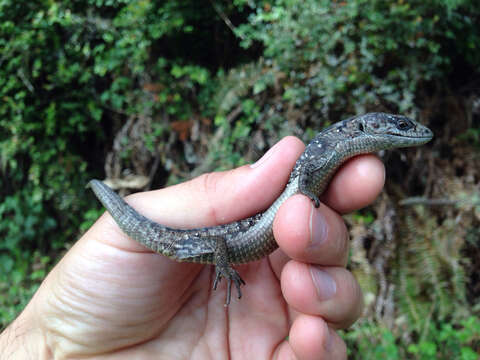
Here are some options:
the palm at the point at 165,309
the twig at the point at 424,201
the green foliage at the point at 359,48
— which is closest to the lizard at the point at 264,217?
the palm at the point at 165,309

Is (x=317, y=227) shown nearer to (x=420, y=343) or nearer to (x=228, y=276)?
(x=228, y=276)

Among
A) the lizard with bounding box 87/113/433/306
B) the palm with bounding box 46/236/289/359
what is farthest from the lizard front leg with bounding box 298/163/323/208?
the palm with bounding box 46/236/289/359

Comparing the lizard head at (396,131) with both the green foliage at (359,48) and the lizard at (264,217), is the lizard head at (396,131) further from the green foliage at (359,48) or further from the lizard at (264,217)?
the green foliage at (359,48)

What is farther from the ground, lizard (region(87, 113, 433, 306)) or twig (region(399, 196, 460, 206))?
lizard (region(87, 113, 433, 306))

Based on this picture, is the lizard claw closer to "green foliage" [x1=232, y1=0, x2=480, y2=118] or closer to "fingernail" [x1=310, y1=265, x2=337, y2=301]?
"fingernail" [x1=310, y1=265, x2=337, y2=301]

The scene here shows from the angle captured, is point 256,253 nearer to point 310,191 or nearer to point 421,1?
point 310,191

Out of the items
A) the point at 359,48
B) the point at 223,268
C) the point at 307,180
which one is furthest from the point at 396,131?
the point at 359,48
